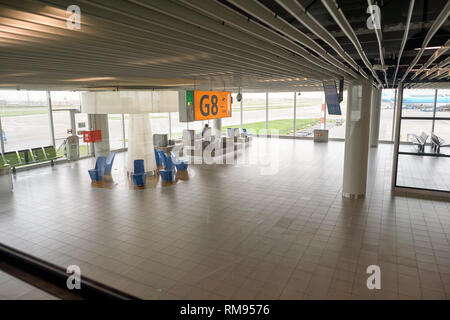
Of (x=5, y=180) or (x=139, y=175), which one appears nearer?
(x=5, y=180)

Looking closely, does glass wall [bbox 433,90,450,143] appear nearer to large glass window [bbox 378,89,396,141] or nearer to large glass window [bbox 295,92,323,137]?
large glass window [bbox 378,89,396,141]

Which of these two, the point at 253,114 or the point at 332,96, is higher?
the point at 332,96

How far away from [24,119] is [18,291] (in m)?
12.9

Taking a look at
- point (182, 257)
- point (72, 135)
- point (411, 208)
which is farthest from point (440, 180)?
point (72, 135)

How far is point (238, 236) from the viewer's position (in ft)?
22.8

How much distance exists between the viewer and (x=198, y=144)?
56.9ft

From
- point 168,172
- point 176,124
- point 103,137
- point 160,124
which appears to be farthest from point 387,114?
point 168,172

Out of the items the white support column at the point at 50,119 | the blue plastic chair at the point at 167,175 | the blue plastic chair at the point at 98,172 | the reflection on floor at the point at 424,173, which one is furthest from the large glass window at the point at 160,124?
the reflection on floor at the point at 424,173

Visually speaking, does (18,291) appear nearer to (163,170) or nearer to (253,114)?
(163,170)

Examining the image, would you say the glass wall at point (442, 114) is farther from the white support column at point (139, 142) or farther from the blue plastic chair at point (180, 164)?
the white support column at point (139, 142)

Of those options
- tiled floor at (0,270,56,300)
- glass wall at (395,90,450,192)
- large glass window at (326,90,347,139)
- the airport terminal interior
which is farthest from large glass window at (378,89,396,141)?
tiled floor at (0,270,56,300)

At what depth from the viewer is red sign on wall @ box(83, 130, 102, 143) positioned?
15665 millimetres

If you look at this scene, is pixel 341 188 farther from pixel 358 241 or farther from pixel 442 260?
pixel 442 260

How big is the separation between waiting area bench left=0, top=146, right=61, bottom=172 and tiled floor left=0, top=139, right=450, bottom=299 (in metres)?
1.92
